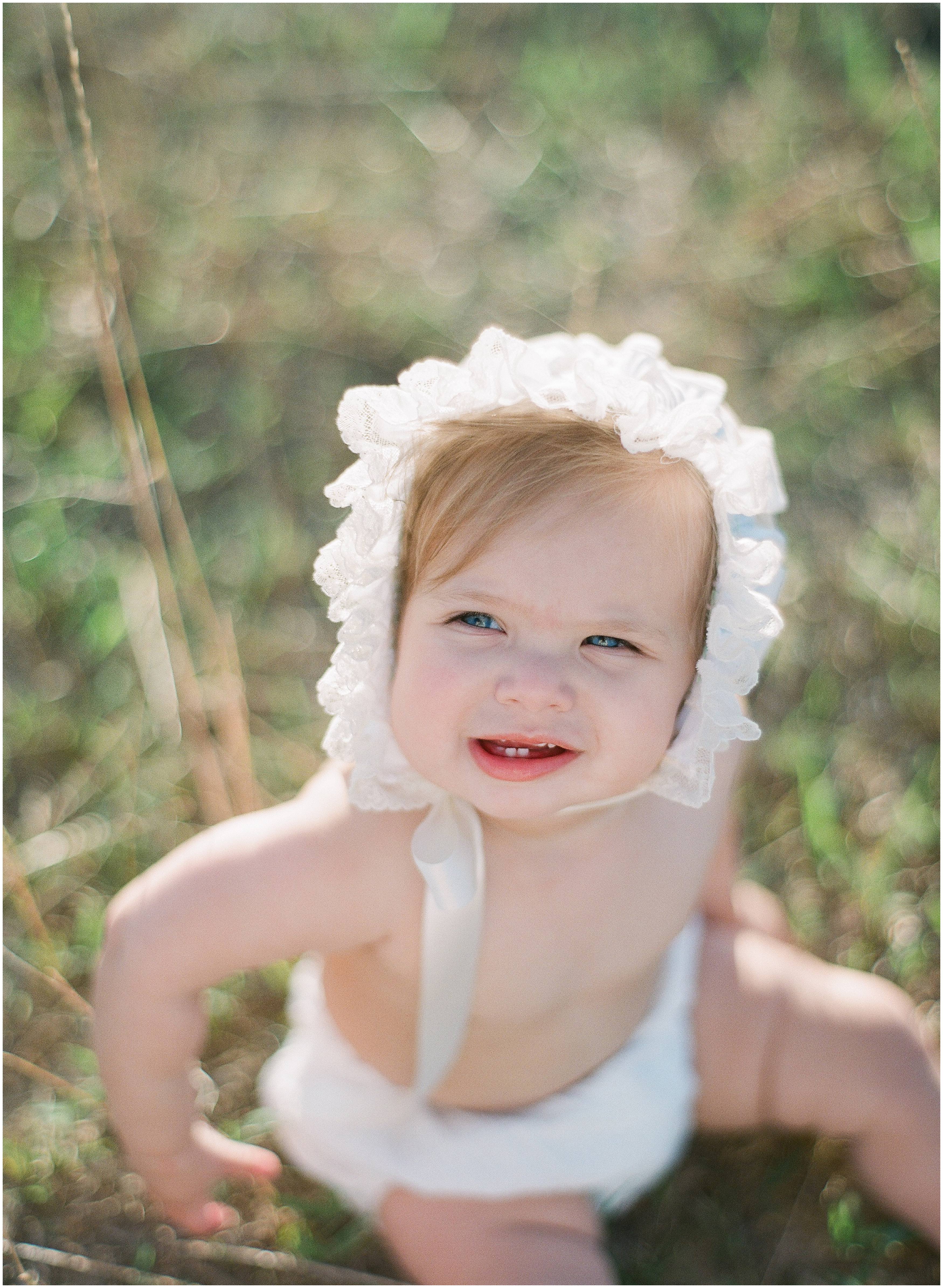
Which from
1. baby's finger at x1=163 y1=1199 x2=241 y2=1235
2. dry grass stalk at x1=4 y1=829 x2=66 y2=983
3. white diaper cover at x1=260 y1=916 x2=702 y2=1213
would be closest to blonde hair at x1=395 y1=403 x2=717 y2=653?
white diaper cover at x1=260 y1=916 x2=702 y2=1213

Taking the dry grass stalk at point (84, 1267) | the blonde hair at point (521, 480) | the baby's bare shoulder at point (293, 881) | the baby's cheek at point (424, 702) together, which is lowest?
the dry grass stalk at point (84, 1267)

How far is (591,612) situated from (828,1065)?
82 centimetres

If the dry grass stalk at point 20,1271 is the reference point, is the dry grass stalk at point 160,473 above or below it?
above

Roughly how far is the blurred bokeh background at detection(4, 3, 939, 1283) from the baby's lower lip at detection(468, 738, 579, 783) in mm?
666

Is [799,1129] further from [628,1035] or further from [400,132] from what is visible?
[400,132]

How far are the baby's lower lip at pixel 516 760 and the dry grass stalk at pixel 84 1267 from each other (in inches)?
37.8

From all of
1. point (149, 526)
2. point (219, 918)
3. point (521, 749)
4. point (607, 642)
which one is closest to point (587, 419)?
point (607, 642)

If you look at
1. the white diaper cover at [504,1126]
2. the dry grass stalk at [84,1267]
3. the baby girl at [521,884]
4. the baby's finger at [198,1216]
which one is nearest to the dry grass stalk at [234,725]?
the baby girl at [521,884]

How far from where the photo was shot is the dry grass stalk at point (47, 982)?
1465mm

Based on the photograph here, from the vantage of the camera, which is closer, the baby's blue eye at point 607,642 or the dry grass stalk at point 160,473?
the baby's blue eye at point 607,642

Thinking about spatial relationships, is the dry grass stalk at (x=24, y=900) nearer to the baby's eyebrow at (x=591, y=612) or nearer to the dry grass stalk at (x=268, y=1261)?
the dry grass stalk at (x=268, y=1261)

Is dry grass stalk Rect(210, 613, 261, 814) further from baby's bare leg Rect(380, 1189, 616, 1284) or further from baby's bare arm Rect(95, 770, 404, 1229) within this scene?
baby's bare leg Rect(380, 1189, 616, 1284)

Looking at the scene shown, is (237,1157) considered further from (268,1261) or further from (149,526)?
(149,526)

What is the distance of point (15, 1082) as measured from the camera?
164cm
